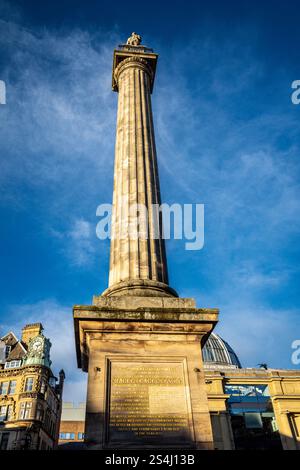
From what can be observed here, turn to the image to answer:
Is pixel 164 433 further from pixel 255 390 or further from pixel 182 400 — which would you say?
Result: pixel 255 390

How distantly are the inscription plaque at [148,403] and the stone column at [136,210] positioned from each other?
7.48ft

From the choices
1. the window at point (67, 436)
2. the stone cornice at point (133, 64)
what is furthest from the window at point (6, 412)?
the stone cornice at point (133, 64)

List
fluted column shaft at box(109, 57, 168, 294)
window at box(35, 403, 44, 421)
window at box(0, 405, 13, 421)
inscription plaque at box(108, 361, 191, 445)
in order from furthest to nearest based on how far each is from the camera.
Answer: window at box(0, 405, 13, 421) → window at box(35, 403, 44, 421) → fluted column shaft at box(109, 57, 168, 294) → inscription plaque at box(108, 361, 191, 445)

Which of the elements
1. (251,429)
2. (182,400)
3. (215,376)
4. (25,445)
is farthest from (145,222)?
(25,445)

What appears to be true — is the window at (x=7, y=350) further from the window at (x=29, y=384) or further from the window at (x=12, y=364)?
Result: the window at (x=29, y=384)

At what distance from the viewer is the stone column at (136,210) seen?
11.4 metres

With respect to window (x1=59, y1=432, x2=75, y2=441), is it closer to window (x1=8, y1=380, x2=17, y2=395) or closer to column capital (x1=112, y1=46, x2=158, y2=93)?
window (x1=8, y1=380, x2=17, y2=395)

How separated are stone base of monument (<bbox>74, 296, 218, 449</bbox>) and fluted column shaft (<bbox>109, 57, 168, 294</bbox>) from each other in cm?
172

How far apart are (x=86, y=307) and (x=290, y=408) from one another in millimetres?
33832

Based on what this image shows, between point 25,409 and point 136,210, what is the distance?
155 feet

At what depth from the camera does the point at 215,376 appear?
120 feet

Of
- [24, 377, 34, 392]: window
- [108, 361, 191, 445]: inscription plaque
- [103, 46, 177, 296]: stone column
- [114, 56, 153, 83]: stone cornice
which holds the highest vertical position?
[24, 377, 34, 392]: window

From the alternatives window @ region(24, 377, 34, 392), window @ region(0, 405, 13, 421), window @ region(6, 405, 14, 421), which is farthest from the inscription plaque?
window @ region(0, 405, 13, 421)

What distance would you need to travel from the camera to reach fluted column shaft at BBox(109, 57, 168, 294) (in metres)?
11.7
